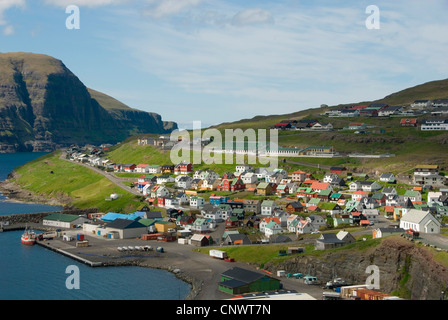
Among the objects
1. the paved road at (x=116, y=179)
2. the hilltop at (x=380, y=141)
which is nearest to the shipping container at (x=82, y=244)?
the paved road at (x=116, y=179)

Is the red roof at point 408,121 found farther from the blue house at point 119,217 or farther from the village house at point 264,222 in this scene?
the blue house at point 119,217

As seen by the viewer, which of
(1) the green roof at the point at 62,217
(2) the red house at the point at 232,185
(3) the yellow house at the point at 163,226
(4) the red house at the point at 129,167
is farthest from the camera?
(4) the red house at the point at 129,167

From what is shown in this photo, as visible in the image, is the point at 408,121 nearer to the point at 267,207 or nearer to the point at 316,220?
the point at 267,207

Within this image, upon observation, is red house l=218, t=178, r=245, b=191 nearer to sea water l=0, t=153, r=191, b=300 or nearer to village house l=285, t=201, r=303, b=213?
village house l=285, t=201, r=303, b=213

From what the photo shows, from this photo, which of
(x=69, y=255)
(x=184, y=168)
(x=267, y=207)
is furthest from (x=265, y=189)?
(x=69, y=255)

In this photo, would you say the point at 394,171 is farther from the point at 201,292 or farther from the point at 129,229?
the point at 201,292
